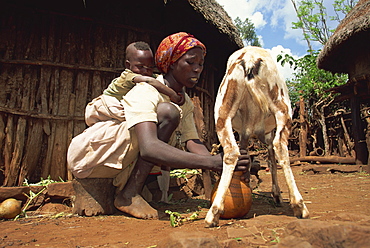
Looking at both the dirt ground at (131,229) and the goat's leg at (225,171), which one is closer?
the dirt ground at (131,229)

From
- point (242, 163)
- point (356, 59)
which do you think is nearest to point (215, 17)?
point (242, 163)

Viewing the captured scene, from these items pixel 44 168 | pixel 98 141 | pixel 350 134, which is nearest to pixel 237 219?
pixel 98 141

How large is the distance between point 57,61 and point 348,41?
6.93 metres

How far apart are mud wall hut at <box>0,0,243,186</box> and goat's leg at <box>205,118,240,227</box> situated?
2.90 metres

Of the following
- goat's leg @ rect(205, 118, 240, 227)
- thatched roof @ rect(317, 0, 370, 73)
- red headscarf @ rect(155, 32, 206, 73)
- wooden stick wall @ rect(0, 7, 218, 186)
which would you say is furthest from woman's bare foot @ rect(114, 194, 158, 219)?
thatched roof @ rect(317, 0, 370, 73)

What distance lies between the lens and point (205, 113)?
220 inches

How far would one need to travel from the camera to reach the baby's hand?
258 cm

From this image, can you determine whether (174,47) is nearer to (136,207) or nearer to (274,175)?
(136,207)

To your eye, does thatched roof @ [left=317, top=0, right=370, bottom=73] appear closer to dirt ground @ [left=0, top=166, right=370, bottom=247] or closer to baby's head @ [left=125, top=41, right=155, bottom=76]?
dirt ground @ [left=0, top=166, right=370, bottom=247]

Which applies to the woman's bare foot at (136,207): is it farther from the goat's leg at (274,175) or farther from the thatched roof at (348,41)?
the thatched roof at (348,41)

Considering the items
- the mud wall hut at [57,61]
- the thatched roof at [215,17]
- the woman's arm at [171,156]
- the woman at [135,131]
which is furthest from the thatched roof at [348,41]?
the woman's arm at [171,156]

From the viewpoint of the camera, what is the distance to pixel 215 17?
4945 millimetres

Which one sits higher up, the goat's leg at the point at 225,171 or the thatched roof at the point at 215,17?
the thatched roof at the point at 215,17

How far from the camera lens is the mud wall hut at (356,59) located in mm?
6852
